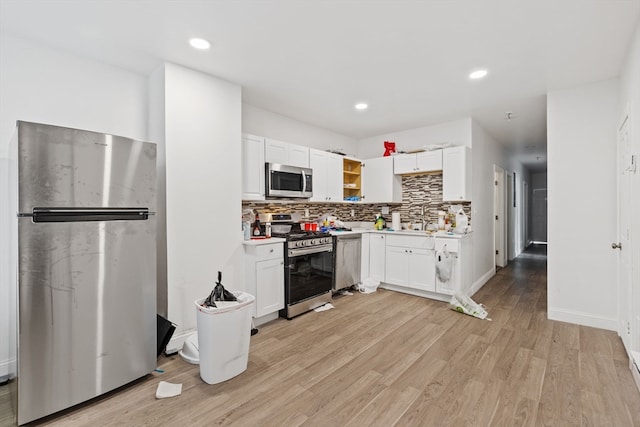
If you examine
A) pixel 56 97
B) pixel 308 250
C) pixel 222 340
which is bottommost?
pixel 222 340

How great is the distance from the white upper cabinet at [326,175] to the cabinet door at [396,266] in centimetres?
120

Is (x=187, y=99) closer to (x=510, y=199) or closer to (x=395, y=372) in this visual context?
(x=395, y=372)

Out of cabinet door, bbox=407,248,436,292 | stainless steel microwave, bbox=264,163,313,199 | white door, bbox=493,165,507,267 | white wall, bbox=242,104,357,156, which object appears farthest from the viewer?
white door, bbox=493,165,507,267

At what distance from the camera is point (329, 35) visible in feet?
7.70

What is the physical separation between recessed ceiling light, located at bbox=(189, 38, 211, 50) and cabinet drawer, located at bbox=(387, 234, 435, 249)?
11.4ft

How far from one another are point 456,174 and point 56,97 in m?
4.63

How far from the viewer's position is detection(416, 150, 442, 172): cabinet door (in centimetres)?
448

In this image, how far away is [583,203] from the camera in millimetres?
3297

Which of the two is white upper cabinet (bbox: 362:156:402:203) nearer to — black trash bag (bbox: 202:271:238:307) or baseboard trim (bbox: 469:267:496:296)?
baseboard trim (bbox: 469:267:496:296)

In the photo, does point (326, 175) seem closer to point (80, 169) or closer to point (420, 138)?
point (420, 138)

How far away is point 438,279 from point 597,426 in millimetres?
2358

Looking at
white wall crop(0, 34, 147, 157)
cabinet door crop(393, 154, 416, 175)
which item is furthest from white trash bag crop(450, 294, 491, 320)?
white wall crop(0, 34, 147, 157)

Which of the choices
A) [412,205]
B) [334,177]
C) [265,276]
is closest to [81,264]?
[265,276]

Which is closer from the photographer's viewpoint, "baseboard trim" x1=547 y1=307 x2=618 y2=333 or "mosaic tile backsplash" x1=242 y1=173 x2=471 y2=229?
"baseboard trim" x1=547 y1=307 x2=618 y2=333
